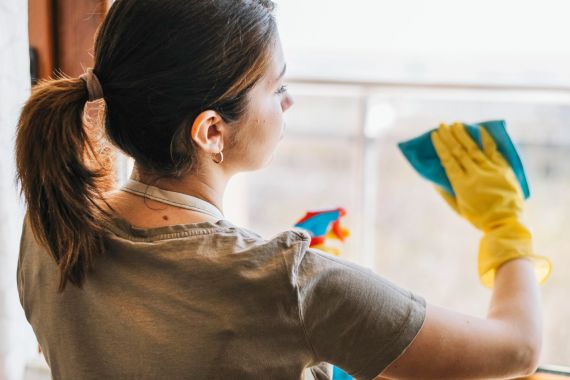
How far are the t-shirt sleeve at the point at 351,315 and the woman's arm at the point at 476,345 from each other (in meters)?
0.02

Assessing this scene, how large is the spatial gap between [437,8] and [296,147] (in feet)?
1.36

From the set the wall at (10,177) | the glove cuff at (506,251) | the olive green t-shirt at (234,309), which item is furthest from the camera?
the wall at (10,177)

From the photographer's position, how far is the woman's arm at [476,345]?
63 centimetres

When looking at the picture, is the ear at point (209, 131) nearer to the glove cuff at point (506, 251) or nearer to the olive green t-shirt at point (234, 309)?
the olive green t-shirt at point (234, 309)

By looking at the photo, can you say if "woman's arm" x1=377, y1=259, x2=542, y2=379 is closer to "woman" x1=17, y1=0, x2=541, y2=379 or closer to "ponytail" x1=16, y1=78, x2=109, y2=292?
"woman" x1=17, y1=0, x2=541, y2=379

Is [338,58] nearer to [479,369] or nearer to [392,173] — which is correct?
[392,173]

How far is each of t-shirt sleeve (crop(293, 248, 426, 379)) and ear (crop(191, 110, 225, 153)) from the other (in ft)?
0.57

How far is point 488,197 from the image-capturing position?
0.88m

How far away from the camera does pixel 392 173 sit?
122 cm

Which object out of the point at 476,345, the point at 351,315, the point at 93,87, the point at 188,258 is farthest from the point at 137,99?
the point at 476,345

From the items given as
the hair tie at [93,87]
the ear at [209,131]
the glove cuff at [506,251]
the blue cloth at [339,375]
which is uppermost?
the hair tie at [93,87]

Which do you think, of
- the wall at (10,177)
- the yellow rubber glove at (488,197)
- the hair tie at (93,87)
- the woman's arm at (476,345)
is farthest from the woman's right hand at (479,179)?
the wall at (10,177)

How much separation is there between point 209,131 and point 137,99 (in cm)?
9

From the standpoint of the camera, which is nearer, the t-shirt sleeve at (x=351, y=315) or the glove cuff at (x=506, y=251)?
the t-shirt sleeve at (x=351, y=315)
